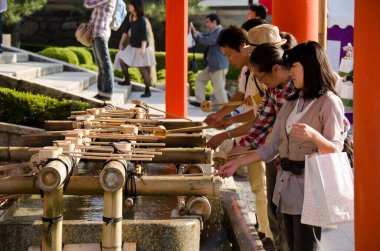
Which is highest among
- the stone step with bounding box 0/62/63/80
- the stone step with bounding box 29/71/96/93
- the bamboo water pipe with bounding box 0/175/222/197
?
the stone step with bounding box 0/62/63/80

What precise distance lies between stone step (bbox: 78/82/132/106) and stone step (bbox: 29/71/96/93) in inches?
4.3

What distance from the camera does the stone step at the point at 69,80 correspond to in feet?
35.7

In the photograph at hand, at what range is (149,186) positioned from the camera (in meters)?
3.90

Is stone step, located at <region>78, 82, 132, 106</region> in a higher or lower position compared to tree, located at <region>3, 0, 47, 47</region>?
lower

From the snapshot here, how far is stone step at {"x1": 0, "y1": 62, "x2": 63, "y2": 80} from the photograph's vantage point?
10680mm

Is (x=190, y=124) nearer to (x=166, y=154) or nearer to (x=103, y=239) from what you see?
(x=166, y=154)

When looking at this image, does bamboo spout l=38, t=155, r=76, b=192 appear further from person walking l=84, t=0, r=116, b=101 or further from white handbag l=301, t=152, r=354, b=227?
person walking l=84, t=0, r=116, b=101

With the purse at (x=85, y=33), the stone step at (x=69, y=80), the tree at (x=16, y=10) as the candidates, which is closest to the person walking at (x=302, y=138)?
the purse at (x=85, y=33)

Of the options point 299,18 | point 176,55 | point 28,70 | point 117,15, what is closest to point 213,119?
point 299,18

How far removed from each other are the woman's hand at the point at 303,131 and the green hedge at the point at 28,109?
5188 mm

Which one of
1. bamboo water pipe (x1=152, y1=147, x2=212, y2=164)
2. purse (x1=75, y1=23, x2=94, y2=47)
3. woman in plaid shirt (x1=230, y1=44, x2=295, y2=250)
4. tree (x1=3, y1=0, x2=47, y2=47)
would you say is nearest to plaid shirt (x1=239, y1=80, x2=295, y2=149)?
woman in plaid shirt (x1=230, y1=44, x2=295, y2=250)

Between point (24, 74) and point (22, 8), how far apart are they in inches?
436

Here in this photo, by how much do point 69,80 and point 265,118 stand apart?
7047mm

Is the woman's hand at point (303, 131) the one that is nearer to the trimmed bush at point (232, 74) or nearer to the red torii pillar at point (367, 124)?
the red torii pillar at point (367, 124)
